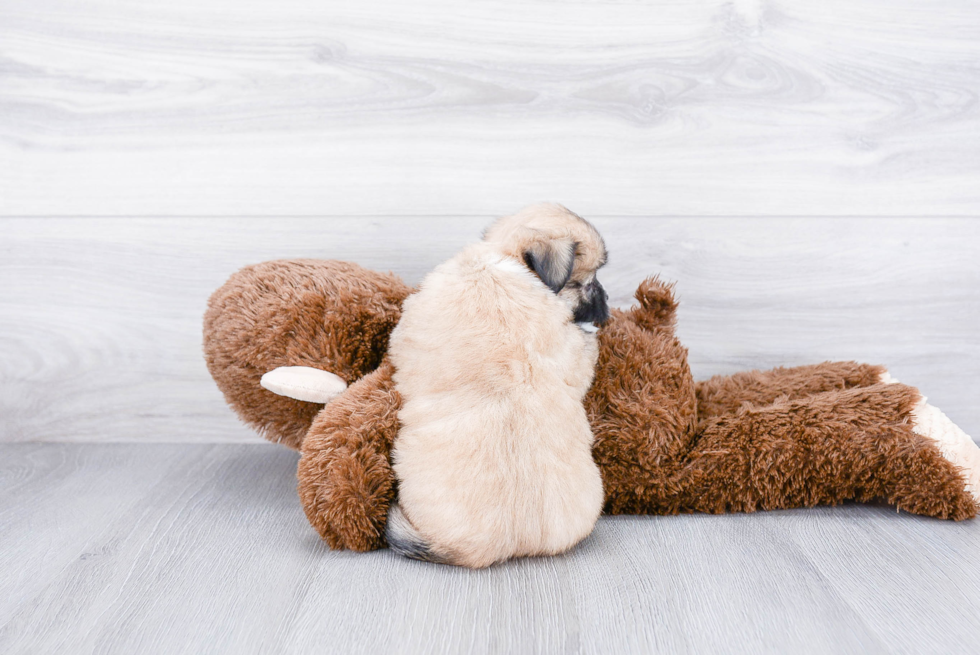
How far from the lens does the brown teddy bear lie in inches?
41.7

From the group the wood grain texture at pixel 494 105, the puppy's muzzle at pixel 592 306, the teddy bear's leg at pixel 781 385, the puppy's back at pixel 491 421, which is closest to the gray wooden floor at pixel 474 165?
the wood grain texture at pixel 494 105

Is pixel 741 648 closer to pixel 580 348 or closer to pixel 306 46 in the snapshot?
pixel 580 348

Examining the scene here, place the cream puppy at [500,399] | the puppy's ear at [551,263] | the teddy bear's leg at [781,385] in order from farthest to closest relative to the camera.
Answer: the teddy bear's leg at [781,385] < the puppy's ear at [551,263] < the cream puppy at [500,399]

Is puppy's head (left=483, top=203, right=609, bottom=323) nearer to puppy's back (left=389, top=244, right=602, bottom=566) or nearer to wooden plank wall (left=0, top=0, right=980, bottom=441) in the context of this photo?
puppy's back (left=389, top=244, right=602, bottom=566)

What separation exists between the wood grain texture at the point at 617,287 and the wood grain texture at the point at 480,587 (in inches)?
14.1

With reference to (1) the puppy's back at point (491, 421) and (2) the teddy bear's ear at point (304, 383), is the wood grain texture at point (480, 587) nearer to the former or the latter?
(1) the puppy's back at point (491, 421)

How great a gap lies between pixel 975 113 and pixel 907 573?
3.09 ft

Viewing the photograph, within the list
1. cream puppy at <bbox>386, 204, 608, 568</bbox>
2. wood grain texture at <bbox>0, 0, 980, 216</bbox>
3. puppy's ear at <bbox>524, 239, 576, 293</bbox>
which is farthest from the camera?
wood grain texture at <bbox>0, 0, 980, 216</bbox>

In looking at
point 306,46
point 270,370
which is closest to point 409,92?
point 306,46

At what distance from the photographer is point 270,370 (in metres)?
1.10

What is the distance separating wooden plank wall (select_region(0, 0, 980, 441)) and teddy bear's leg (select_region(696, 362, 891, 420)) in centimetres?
17

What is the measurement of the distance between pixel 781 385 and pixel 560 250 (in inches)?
20.1

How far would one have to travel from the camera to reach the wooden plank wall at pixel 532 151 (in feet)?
4.34

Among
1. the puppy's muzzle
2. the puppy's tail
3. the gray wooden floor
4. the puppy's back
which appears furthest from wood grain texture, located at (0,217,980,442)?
the puppy's tail
